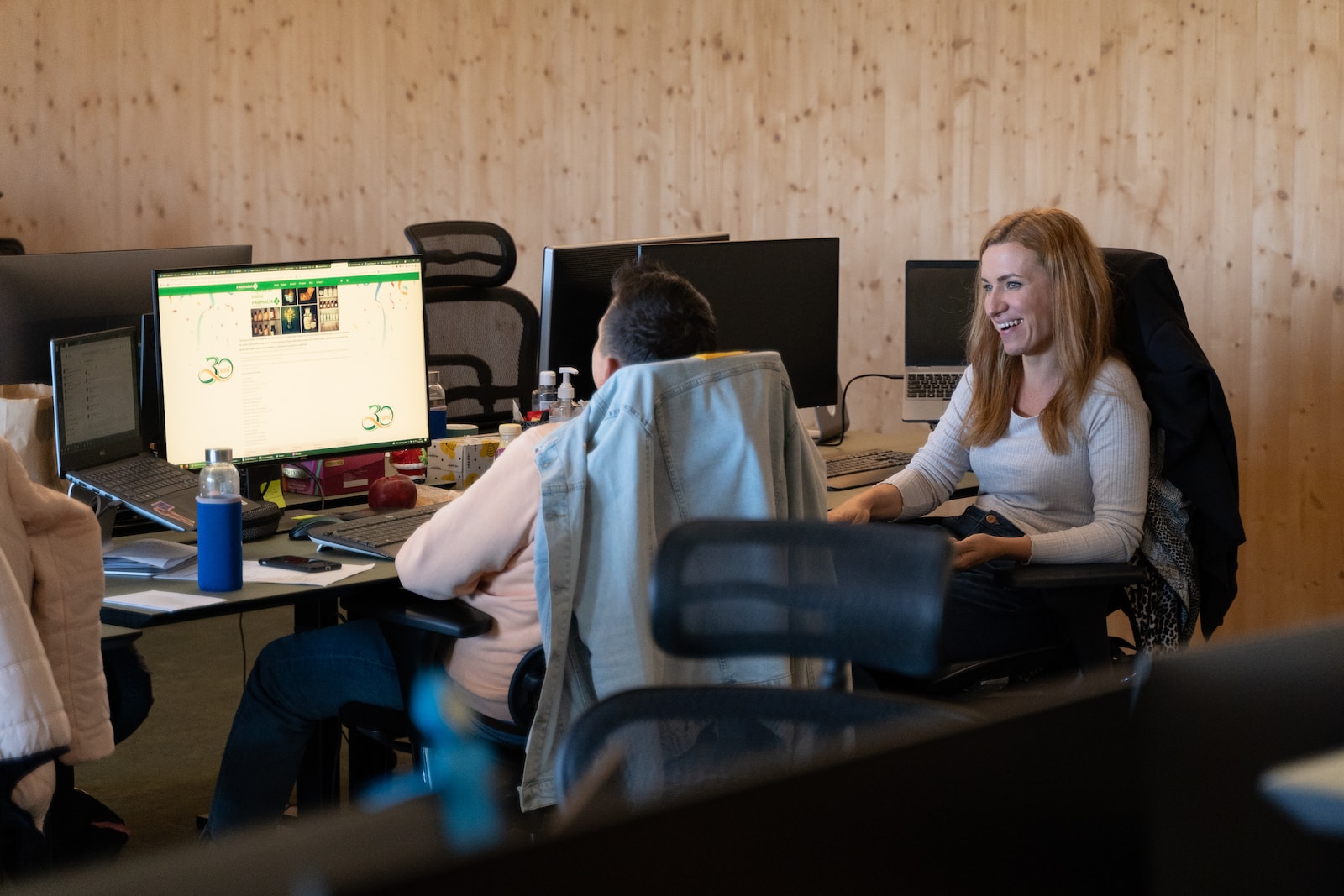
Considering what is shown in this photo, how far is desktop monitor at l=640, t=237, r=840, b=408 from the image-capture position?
3.03m

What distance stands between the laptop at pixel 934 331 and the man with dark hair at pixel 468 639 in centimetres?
122

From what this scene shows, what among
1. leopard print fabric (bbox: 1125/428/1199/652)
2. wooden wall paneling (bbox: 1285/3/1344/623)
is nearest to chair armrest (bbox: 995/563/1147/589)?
leopard print fabric (bbox: 1125/428/1199/652)

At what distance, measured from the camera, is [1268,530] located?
3.81m

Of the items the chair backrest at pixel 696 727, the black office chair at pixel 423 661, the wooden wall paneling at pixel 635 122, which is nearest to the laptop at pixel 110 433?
the black office chair at pixel 423 661

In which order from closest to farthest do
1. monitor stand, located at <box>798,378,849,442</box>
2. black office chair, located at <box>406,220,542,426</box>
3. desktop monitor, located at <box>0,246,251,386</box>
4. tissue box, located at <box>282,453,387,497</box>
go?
desktop monitor, located at <box>0,246,251,386</box>, tissue box, located at <box>282,453,387,497</box>, monitor stand, located at <box>798,378,849,442</box>, black office chair, located at <box>406,220,542,426</box>

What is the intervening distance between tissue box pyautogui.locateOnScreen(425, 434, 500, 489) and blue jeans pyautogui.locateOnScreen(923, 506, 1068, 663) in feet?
3.34

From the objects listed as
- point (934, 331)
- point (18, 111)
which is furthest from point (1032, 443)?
point (18, 111)

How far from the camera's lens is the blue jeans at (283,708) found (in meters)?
2.23

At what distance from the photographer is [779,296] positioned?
3.14 meters

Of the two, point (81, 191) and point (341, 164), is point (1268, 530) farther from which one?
point (81, 191)

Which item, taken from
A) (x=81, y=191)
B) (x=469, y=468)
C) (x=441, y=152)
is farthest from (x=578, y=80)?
(x=469, y=468)

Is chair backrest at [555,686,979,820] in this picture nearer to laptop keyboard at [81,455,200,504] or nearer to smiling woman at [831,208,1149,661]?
smiling woman at [831,208,1149,661]

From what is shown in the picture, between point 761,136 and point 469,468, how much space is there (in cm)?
245

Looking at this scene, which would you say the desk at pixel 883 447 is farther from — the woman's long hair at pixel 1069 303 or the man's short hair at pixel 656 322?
the man's short hair at pixel 656 322
